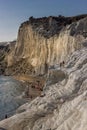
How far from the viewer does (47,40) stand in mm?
59719

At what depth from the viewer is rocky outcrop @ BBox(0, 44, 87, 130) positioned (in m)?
17.9

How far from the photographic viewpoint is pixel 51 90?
26547 millimetres

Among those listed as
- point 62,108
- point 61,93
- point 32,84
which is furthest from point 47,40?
point 62,108

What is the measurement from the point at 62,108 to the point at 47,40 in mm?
39572

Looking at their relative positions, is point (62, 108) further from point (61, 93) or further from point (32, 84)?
point (32, 84)

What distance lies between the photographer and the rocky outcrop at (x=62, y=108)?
17.9 metres

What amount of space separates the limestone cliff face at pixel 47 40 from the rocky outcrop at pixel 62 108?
47.1 ft

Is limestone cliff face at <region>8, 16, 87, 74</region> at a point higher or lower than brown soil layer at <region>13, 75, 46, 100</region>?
higher

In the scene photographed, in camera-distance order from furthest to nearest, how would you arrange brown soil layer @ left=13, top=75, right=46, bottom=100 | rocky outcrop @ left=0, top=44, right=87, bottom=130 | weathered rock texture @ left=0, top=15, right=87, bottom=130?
1. brown soil layer @ left=13, top=75, right=46, bottom=100
2. weathered rock texture @ left=0, top=15, right=87, bottom=130
3. rocky outcrop @ left=0, top=44, right=87, bottom=130

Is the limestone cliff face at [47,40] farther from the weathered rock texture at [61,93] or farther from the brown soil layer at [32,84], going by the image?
the brown soil layer at [32,84]

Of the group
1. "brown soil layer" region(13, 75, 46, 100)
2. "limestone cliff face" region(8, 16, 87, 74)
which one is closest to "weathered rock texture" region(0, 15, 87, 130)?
"limestone cliff face" region(8, 16, 87, 74)

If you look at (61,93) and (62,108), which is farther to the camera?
(61,93)

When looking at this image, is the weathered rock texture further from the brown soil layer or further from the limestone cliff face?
the brown soil layer

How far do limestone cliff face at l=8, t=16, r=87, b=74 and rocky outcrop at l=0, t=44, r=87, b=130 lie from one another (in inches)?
566
